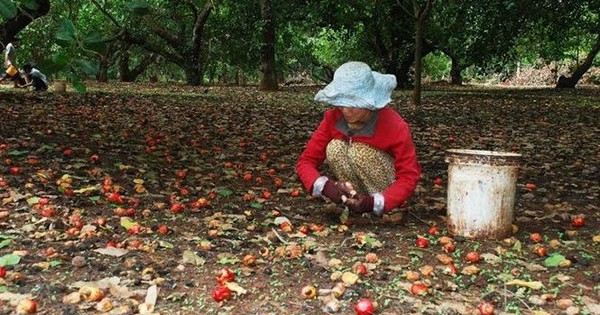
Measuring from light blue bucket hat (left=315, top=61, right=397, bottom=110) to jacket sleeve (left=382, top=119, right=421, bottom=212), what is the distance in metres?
0.28

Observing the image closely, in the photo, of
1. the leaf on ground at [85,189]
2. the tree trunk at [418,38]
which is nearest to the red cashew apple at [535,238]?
the leaf on ground at [85,189]

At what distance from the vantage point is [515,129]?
9.70m

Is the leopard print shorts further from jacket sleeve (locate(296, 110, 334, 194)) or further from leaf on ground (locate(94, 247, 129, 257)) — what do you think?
leaf on ground (locate(94, 247, 129, 257))

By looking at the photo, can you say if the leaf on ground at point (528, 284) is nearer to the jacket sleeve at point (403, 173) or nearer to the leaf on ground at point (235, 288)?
the jacket sleeve at point (403, 173)

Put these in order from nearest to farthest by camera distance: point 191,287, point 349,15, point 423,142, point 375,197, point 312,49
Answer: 1. point 191,287
2. point 375,197
3. point 423,142
4. point 349,15
5. point 312,49

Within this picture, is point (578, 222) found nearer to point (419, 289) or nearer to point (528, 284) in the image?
point (528, 284)

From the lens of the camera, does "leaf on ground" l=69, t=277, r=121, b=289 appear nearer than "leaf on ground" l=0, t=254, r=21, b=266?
Yes

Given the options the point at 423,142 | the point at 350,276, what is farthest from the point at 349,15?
the point at 350,276

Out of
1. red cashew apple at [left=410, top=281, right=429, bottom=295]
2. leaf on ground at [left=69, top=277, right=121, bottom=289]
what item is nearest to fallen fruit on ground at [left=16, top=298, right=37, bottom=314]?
leaf on ground at [left=69, top=277, right=121, bottom=289]

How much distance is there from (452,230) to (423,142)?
14.0ft

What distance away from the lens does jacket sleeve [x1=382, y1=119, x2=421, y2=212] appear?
155 inches

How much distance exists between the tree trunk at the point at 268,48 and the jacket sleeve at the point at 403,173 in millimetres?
12733

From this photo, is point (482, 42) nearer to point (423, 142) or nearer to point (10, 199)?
point (423, 142)

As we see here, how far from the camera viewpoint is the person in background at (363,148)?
3842 mm
